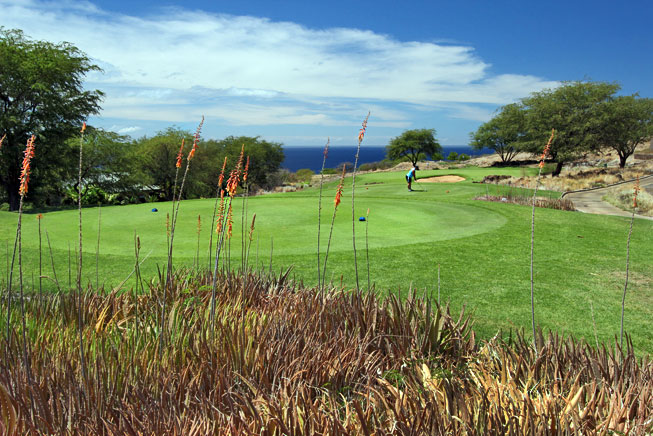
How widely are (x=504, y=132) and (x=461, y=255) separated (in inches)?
1661

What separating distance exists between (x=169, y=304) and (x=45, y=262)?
12.5 ft

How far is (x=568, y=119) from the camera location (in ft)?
109

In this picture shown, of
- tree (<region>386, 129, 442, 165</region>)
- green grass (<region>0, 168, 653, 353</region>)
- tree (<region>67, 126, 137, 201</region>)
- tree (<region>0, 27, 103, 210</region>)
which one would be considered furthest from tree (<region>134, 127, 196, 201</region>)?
tree (<region>386, 129, 442, 165</region>)

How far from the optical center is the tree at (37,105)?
2253cm

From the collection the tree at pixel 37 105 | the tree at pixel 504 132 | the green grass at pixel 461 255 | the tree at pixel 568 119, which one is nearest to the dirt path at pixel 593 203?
the green grass at pixel 461 255

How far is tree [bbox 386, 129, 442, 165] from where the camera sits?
209ft

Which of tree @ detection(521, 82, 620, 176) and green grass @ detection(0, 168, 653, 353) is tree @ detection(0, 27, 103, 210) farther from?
tree @ detection(521, 82, 620, 176)

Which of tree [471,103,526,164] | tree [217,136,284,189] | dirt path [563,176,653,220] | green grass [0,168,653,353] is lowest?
green grass [0,168,653,353]

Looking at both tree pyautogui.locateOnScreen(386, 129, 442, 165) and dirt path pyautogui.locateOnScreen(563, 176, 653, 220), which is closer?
dirt path pyautogui.locateOnScreen(563, 176, 653, 220)

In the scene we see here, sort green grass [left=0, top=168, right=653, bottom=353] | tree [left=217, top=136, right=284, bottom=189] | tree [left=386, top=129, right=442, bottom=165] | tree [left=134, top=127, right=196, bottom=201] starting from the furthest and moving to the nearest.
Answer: tree [left=386, top=129, right=442, bottom=165] → tree [left=217, top=136, right=284, bottom=189] → tree [left=134, top=127, right=196, bottom=201] → green grass [left=0, top=168, right=653, bottom=353]

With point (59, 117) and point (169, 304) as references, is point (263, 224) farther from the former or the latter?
point (59, 117)

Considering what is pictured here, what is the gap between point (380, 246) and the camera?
7516 mm

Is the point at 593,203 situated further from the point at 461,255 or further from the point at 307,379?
the point at 307,379

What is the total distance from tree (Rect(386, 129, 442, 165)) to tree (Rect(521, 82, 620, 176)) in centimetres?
2664
